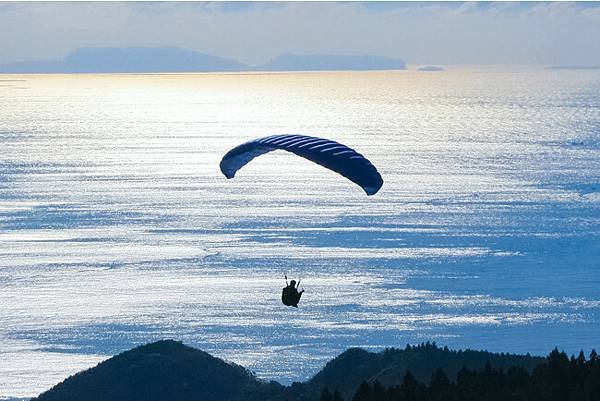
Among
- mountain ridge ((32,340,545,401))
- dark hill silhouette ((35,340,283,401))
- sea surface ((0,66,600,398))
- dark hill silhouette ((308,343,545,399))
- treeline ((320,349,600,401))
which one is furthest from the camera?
sea surface ((0,66,600,398))

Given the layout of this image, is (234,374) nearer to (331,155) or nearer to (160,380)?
(160,380)

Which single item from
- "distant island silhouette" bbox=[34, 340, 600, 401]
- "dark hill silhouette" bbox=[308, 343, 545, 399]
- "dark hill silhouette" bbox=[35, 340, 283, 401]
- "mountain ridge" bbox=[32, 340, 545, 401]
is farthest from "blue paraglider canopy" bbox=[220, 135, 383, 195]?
"dark hill silhouette" bbox=[35, 340, 283, 401]

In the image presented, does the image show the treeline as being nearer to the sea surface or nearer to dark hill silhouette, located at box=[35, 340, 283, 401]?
dark hill silhouette, located at box=[35, 340, 283, 401]

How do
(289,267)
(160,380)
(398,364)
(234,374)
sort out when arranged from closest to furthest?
(398,364)
(234,374)
(160,380)
(289,267)

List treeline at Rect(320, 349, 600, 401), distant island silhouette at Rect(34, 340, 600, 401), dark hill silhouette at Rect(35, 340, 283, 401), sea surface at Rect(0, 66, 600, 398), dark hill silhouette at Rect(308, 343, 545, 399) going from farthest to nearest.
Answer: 1. sea surface at Rect(0, 66, 600, 398)
2. dark hill silhouette at Rect(35, 340, 283, 401)
3. dark hill silhouette at Rect(308, 343, 545, 399)
4. distant island silhouette at Rect(34, 340, 600, 401)
5. treeline at Rect(320, 349, 600, 401)

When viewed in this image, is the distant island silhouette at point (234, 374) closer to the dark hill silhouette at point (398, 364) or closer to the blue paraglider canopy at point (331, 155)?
the dark hill silhouette at point (398, 364)

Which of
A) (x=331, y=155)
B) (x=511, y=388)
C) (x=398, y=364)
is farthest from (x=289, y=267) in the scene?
(x=331, y=155)
